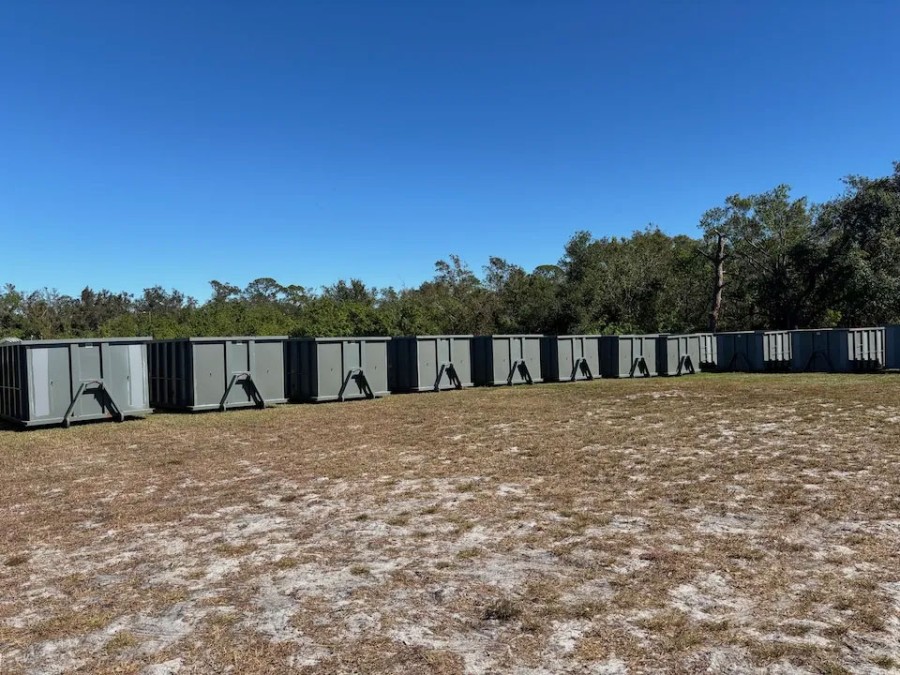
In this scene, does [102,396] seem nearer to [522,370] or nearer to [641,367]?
[522,370]

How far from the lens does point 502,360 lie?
21.1 m

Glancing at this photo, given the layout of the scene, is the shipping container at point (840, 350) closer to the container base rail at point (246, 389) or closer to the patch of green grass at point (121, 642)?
the container base rail at point (246, 389)

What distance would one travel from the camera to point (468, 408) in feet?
48.3

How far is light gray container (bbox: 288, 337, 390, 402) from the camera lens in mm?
16797

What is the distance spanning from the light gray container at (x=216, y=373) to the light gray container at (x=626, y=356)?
12.9m

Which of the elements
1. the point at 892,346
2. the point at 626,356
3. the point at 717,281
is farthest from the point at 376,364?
the point at 717,281

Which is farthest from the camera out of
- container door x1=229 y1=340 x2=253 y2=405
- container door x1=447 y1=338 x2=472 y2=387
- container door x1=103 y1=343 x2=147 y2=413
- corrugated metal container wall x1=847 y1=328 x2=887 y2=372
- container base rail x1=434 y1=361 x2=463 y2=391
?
corrugated metal container wall x1=847 y1=328 x2=887 y2=372

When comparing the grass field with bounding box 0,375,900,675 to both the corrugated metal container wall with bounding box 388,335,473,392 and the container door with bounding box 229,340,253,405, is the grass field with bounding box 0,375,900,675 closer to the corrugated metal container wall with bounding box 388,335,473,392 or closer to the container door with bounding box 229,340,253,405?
the container door with bounding box 229,340,253,405

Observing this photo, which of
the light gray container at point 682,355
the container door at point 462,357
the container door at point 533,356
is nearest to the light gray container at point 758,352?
the light gray container at point 682,355

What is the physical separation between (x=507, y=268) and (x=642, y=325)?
13.2 metres

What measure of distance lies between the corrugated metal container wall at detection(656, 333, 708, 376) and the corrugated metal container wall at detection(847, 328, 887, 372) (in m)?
5.75

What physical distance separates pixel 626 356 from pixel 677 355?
311 centimetres

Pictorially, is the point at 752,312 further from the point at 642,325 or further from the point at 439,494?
the point at 439,494

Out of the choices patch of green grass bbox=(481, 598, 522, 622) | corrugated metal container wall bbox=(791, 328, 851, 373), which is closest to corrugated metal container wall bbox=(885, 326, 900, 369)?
corrugated metal container wall bbox=(791, 328, 851, 373)
